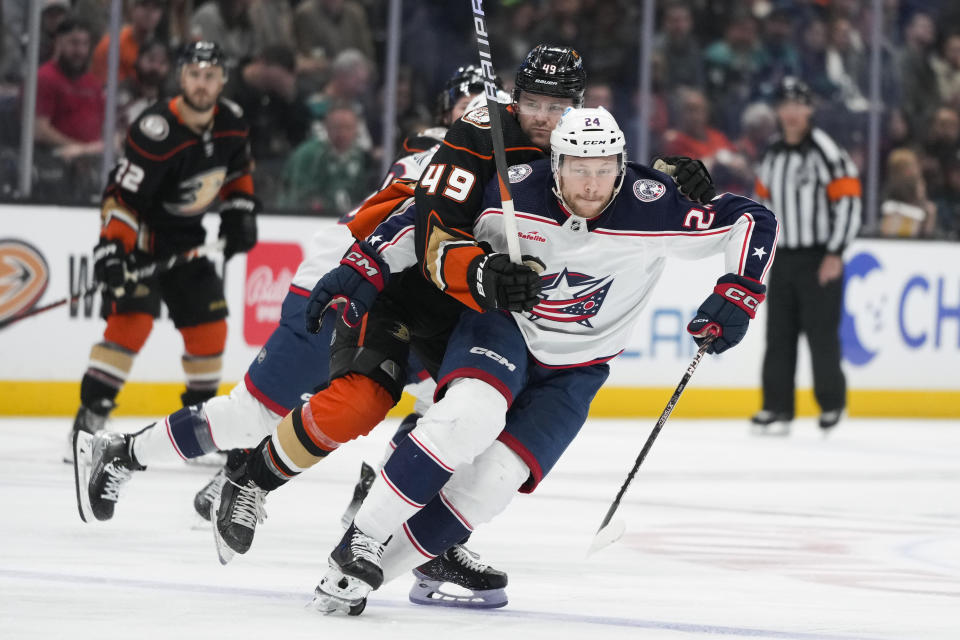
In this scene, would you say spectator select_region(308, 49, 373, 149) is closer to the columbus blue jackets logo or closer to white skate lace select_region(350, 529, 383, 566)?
Answer: the columbus blue jackets logo

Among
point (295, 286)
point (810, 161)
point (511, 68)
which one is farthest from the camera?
point (511, 68)

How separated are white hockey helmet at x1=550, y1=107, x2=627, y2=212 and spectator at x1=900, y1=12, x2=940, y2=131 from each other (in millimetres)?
6086

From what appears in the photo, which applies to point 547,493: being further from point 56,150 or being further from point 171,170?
point 56,150

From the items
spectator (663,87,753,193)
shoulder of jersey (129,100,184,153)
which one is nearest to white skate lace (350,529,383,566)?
shoulder of jersey (129,100,184,153)

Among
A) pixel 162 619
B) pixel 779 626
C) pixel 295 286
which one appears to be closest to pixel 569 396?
pixel 779 626

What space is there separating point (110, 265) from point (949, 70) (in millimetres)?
5768

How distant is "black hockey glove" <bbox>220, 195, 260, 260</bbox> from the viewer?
509 centimetres

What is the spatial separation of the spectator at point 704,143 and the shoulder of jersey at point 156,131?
3650 millimetres

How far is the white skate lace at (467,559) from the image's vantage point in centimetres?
308

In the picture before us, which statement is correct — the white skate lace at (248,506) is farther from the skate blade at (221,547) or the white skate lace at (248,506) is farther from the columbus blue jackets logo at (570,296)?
the columbus blue jackets logo at (570,296)

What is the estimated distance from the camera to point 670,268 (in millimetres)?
7715

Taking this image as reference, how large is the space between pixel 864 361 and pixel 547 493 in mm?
3762

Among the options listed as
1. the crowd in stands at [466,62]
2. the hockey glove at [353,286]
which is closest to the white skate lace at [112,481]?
the hockey glove at [353,286]

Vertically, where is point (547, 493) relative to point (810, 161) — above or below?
below
